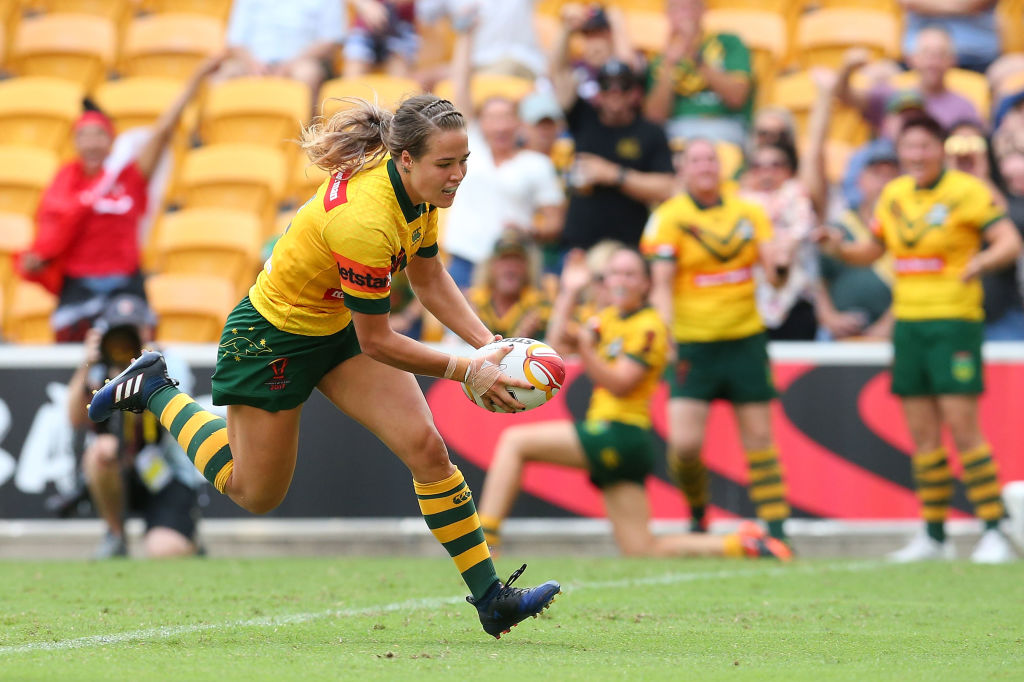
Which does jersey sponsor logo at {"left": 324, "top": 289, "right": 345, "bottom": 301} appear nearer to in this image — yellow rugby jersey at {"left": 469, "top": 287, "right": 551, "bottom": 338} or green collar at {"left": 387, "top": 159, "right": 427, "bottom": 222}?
green collar at {"left": 387, "top": 159, "right": 427, "bottom": 222}

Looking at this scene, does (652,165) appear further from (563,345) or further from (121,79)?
(121,79)

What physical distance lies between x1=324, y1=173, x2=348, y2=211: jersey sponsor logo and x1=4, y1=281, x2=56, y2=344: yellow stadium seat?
693 centimetres

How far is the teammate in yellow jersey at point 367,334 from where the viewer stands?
465cm

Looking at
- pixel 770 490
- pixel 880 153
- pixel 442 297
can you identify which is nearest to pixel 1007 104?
pixel 880 153

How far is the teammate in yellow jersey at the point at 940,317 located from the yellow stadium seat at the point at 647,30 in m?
4.61

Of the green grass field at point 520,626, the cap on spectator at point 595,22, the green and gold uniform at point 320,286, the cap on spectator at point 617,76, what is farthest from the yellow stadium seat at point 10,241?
the green and gold uniform at point 320,286

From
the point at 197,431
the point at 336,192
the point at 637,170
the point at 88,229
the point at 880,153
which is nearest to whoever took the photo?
the point at 336,192

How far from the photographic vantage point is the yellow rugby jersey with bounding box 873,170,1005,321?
8.45 m

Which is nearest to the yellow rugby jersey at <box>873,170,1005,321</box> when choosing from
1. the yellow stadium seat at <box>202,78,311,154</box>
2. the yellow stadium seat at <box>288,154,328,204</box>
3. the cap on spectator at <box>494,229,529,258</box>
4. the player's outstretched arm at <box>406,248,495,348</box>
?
the cap on spectator at <box>494,229,529,258</box>

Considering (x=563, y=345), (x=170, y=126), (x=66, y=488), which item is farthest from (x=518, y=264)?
(x=66, y=488)

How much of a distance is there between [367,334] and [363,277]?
0.20 metres

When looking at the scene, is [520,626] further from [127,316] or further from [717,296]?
[127,316]

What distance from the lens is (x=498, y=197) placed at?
10.2 m

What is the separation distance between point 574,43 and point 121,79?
4.70 m
